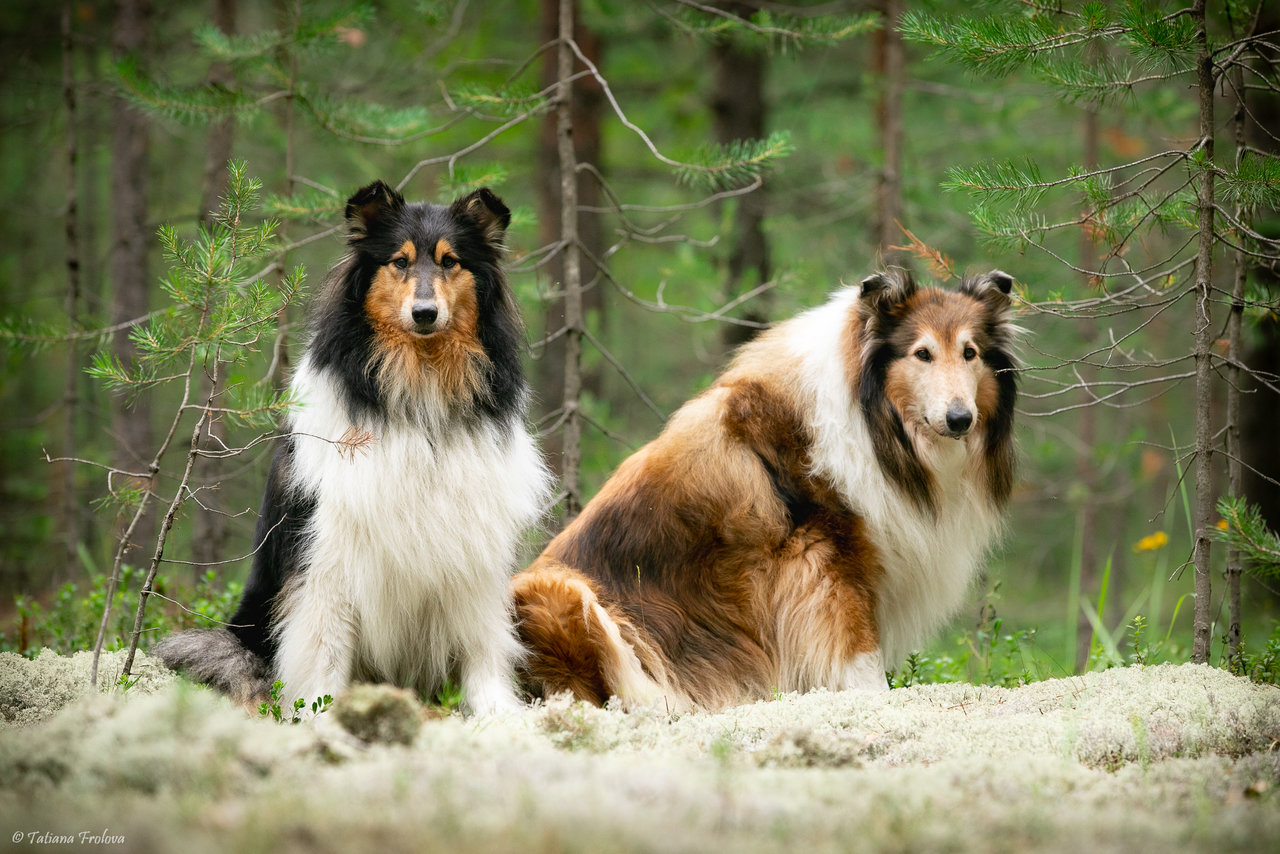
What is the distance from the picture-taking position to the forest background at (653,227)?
4.09 metres

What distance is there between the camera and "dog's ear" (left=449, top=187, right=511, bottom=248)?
3.94 metres

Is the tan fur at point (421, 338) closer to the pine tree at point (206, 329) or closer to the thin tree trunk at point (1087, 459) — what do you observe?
the pine tree at point (206, 329)

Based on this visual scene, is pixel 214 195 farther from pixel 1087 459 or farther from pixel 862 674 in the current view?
pixel 1087 459

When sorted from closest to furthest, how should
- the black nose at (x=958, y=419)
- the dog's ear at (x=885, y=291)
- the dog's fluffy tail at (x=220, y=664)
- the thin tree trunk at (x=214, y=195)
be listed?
1. the dog's fluffy tail at (x=220, y=664)
2. the black nose at (x=958, y=419)
3. the dog's ear at (x=885, y=291)
4. the thin tree trunk at (x=214, y=195)

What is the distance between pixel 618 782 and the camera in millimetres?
2229

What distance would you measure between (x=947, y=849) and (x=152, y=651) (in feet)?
11.0

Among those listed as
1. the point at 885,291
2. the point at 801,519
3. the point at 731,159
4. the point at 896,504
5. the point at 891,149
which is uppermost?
the point at 891,149

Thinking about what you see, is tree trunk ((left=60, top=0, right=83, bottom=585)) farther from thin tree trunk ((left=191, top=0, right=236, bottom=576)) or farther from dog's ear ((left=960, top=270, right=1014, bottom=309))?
dog's ear ((left=960, top=270, right=1014, bottom=309))

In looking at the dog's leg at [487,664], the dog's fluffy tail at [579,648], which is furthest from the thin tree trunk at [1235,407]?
the dog's leg at [487,664]

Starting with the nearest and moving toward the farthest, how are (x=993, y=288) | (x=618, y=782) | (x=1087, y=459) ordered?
(x=618, y=782)
(x=993, y=288)
(x=1087, y=459)

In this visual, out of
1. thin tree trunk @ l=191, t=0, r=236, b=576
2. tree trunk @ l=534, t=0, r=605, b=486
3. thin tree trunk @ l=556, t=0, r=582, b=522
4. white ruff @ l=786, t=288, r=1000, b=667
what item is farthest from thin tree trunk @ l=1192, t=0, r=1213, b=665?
tree trunk @ l=534, t=0, r=605, b=486

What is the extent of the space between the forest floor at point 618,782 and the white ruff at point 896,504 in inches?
46.3

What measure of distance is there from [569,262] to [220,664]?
2.72 metres

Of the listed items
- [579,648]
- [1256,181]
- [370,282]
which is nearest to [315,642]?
[579,648]
